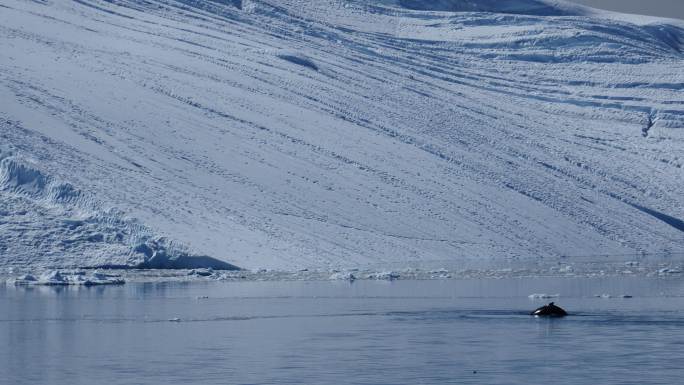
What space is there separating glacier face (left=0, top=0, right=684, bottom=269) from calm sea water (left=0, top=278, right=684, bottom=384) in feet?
31.8

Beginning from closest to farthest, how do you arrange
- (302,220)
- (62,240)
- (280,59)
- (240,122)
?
(62,240)
(302,220)
(240,122)
(280,59)

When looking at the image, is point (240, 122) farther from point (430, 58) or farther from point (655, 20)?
point (655, 20)

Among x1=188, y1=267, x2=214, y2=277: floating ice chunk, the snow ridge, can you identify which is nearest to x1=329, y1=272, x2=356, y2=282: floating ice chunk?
x1=188, y1=267, x2=214, y2=277: floating ice chunk

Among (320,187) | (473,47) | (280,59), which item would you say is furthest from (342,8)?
(320,187)

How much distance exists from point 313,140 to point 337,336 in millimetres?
36757

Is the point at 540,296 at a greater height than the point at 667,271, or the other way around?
the point at 540,296

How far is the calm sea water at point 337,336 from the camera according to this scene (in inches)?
731

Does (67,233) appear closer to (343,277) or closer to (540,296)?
(343,277)

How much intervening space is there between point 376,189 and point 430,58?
35.0 meters

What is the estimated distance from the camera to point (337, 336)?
909 inches

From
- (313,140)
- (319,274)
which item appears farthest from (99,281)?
(313,140)

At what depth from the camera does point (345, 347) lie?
70.4 feet

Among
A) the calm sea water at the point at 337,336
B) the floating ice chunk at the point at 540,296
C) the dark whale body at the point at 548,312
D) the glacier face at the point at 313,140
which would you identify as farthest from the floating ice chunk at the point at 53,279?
the dark whale body at the point at 548,312

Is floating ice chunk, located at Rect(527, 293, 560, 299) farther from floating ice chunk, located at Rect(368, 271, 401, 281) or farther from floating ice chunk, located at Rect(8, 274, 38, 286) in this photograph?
floating ice chunk, located at Rect(8, 274, 38, 286)
